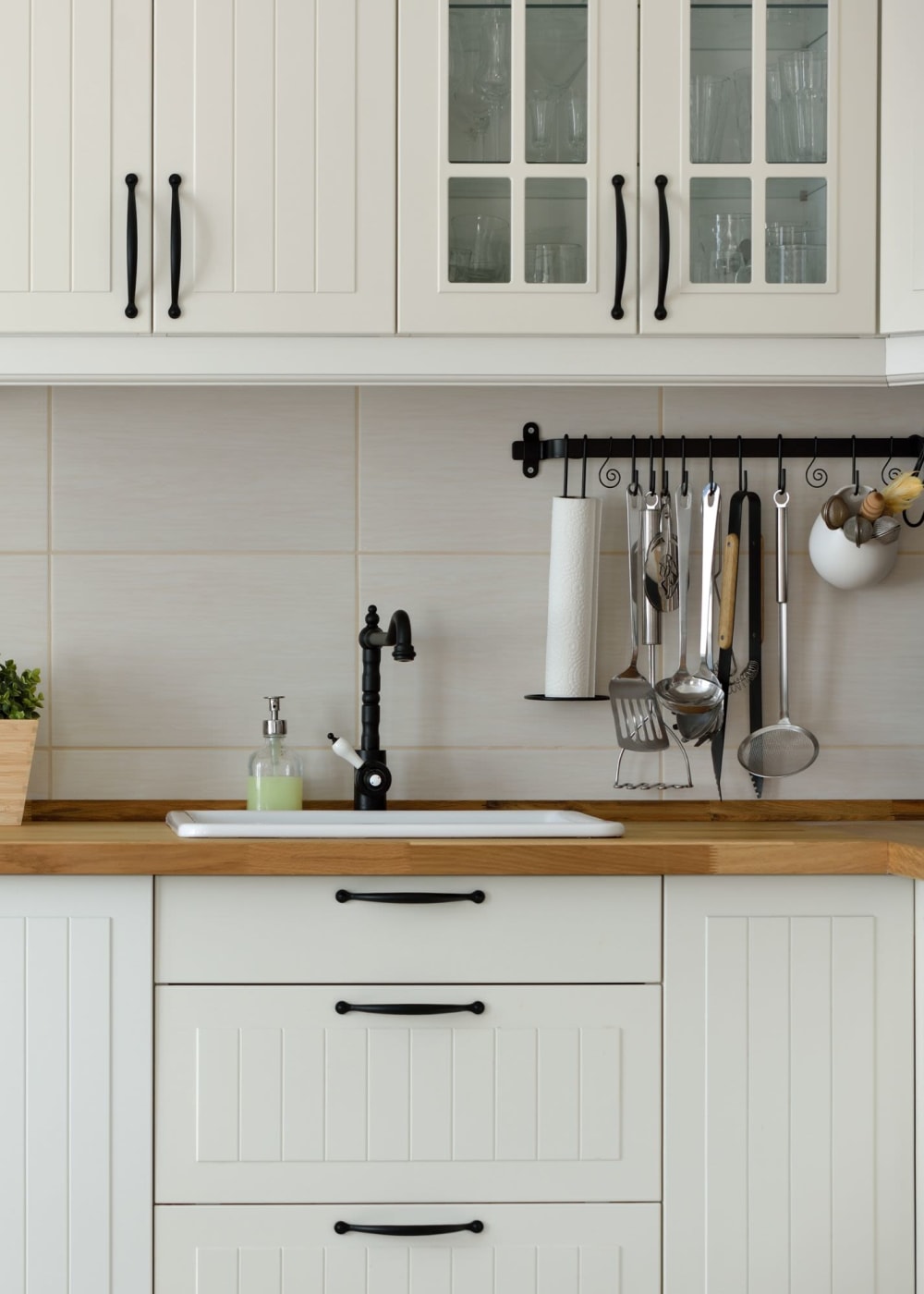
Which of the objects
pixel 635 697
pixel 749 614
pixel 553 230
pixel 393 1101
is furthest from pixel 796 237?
pixel 393 1101

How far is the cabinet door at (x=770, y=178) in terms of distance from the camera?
1.88m

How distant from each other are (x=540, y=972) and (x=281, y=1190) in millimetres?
432

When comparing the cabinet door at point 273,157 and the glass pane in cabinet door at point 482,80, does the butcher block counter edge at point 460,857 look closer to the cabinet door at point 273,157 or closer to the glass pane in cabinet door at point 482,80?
the cabinet door at point 273,157

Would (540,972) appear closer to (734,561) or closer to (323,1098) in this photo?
(323,1098)

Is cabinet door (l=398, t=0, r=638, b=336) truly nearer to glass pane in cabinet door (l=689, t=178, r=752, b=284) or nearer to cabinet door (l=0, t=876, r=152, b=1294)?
glass pane in cabinet door (l=689, t=178, r=752, b=284)

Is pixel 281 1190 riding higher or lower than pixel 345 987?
lower

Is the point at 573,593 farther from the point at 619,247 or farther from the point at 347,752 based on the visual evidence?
the point at 619,247

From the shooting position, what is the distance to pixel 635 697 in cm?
215

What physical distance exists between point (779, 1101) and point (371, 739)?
32.1 inches

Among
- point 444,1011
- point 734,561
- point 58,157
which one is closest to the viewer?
point 444,1011

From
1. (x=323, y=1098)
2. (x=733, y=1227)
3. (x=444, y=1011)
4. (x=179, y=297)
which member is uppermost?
(x=179, y=297)

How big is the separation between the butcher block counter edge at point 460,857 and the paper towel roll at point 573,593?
47 centimetres

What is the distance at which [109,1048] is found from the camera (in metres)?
1.66

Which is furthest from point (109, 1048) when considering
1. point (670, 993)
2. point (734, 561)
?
point (734, 561)
